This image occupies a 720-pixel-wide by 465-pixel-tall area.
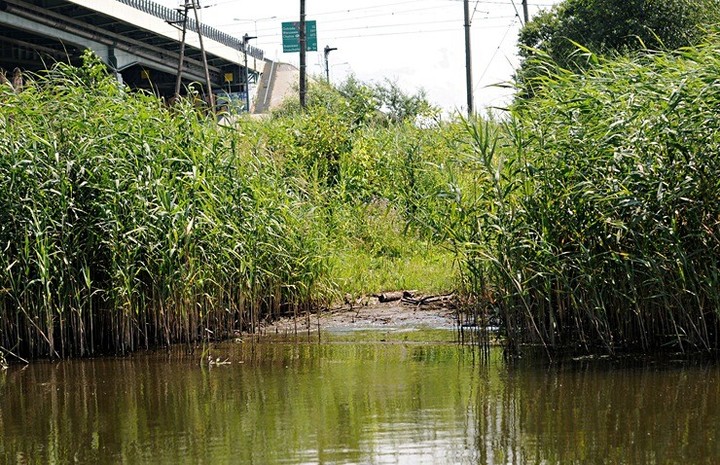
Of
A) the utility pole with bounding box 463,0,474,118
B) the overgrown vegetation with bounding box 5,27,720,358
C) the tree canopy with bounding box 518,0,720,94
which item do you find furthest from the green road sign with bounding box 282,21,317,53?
the overgrown vegetation with bounding box 5,27,720,358

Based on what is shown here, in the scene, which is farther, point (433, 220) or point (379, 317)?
point (379, 317)

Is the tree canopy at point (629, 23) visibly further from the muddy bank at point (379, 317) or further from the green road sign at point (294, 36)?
the green road sign at point (294, 36)

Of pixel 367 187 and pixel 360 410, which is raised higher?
pixel 367 187

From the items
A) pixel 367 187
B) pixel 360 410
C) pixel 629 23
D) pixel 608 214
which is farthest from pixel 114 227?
pixel 629 23

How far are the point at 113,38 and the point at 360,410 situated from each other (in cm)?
4519

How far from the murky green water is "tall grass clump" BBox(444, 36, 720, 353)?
1.61ft

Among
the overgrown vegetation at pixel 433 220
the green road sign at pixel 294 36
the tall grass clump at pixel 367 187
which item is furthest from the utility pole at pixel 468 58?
the green road sign at pixel 294 36

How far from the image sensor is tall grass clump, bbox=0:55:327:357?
8.81 metres

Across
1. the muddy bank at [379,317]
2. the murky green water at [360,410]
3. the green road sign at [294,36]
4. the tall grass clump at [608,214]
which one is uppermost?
the green road sign at [294,36]

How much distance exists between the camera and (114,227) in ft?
29.2

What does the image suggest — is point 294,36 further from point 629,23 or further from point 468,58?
point 629,23

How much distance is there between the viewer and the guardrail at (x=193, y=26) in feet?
157

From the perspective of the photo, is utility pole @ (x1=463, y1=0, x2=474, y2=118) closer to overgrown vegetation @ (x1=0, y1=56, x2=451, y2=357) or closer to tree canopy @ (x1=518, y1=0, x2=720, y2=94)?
tree canopy @ (x1=518, y1=0, x2=720, y2=94)

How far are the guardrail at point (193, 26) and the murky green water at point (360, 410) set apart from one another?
35.8 meters
